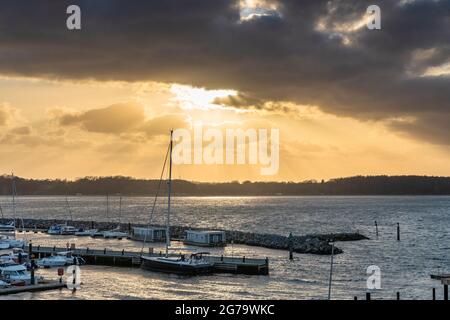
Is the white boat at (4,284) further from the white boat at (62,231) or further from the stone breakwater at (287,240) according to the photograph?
the white boat at (62,231)

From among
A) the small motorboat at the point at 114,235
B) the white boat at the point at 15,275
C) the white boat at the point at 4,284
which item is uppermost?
the white boat at the point at 15,275

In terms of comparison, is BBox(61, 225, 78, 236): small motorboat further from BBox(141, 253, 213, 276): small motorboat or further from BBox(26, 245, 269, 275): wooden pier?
BBox(141, 253, 213, 276): small motorboat

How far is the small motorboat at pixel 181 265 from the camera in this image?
61562mm

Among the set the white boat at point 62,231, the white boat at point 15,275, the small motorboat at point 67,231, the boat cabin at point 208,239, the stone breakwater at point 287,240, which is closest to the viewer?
the white boat at point 15,275

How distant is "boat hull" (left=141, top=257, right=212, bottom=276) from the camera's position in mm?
61531

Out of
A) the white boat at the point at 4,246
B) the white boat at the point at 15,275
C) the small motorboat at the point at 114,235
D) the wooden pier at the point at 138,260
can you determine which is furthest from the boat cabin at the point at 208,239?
the white boat at the point at 15,275

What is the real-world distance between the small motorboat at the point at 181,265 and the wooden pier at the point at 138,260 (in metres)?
1.66

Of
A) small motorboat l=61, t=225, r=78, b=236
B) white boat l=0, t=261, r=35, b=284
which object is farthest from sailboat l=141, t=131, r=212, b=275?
small motorboat l=61, t=225, r=78, b=236

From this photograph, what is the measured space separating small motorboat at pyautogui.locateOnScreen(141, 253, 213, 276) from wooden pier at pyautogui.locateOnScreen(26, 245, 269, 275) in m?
1.66

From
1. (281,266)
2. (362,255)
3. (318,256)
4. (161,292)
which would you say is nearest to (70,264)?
(161,292)

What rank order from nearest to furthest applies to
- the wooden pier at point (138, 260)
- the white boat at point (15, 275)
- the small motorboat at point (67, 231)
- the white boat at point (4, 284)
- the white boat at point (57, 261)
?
the white boat at point (4, 284) < the white boat at point (15, 275) < the wooden pier at point (138, 260) < the white boat at point (57, 261) < the small motorboat at point (67, 231)

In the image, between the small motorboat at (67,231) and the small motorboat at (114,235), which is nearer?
the small motorboat at (114,235)

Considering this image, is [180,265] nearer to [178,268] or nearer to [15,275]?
[178,268]
